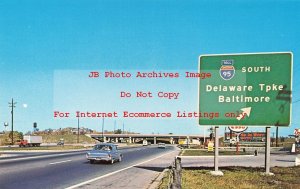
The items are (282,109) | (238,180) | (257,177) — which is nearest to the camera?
(238,180)

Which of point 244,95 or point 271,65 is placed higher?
point 271,65

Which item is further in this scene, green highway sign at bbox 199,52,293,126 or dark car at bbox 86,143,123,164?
dark car at bbox 86,143,123,164

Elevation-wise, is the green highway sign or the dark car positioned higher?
the green highway sign

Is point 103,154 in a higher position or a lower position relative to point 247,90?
lower

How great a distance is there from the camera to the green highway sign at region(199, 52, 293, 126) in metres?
15.6

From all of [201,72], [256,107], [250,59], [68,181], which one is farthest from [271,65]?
[68,181]

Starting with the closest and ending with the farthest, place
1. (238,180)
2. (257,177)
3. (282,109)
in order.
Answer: (238,180) < (257,177) < (282,109)

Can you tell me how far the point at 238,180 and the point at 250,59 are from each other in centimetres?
524

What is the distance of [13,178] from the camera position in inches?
579

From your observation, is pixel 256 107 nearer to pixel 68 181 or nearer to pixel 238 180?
pixel 238 180

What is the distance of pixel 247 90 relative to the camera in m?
15.8

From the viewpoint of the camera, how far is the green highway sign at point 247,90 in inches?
616

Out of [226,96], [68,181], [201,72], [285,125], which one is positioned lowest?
[68,181]

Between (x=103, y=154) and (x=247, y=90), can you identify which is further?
(x=103, y=154)
